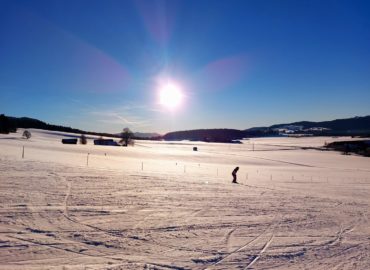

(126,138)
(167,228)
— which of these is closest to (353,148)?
(126,138)

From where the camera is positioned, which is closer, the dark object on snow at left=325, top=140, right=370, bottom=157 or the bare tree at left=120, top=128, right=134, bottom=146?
the dark object on snow at left=325, top=140, right=370, bottom=157

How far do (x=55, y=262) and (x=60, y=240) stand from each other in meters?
1.70

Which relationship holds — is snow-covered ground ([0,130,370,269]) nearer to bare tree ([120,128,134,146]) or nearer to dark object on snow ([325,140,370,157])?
dark object on snow ([325,140,370,157])

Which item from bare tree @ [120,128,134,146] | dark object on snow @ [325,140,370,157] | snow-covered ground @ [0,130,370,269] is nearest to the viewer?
snow-covered ground @ [0,130,370,269]

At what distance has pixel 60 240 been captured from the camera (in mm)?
10867

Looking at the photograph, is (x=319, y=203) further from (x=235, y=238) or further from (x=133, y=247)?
(x=133, y=247)

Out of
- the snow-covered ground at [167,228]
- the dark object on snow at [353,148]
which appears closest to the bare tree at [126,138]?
the dark object on snow at [353,148]

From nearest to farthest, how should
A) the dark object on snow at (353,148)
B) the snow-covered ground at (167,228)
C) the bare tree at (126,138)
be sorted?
the snow-covered ground at (167,228) < the dark object on snow at (353,148) < the bare tree at (126,138)

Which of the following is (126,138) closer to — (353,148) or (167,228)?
(353,148)

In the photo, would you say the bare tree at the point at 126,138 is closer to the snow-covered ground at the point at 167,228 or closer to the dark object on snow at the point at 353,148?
the dark object on snow at the point at 353,148

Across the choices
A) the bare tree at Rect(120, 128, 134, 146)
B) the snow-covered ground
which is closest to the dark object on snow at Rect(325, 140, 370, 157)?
the bare tree at Rect(120, 128, 134, 146)

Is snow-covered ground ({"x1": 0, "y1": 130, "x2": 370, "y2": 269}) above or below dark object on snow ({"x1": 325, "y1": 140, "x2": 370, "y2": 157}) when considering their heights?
below

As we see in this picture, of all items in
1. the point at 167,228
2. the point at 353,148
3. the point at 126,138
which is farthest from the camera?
the point at 126,138

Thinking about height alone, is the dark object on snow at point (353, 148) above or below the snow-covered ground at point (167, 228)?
above
